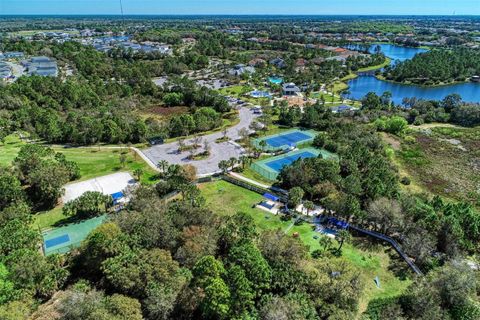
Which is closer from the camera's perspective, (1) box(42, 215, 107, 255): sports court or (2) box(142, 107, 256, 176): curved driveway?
(1) box(42, 215, 107, 255): sports court

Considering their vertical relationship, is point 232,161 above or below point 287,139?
above

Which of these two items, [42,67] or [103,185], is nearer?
[103,185]

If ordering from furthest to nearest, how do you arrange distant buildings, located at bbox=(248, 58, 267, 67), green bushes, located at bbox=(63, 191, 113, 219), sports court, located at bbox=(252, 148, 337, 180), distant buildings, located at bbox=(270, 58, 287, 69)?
1. distant buildings, located at bbox=(270, 58, 287, 69)
2. distant buildings, located at bbox=(248, 58, 267, 67)
3. sports court, located at bbox=(252, 148, 337, 180)
4. green bushes, located at bbox=(63, 191, 113, 219)

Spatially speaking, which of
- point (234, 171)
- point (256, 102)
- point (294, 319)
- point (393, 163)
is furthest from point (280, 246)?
point (256, 102)

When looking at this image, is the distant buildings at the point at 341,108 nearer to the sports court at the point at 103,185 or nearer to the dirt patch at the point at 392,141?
the dirt patch at the point at 392,141

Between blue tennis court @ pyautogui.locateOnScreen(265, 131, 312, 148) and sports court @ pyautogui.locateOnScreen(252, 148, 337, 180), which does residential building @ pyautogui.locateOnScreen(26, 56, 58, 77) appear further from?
sports court @ pyautogui.locateOnScreen(252, 148, 337, 180)

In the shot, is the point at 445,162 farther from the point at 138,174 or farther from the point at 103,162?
the point at 103,162

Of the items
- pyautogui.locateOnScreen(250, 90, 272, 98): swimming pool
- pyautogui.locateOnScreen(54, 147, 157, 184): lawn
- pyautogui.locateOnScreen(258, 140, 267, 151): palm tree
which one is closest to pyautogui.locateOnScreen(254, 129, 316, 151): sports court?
pyautogui.locateOnScreen(258, 140, 267, 151): palm tree

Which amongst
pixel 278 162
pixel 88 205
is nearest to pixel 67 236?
pixel 88 205
